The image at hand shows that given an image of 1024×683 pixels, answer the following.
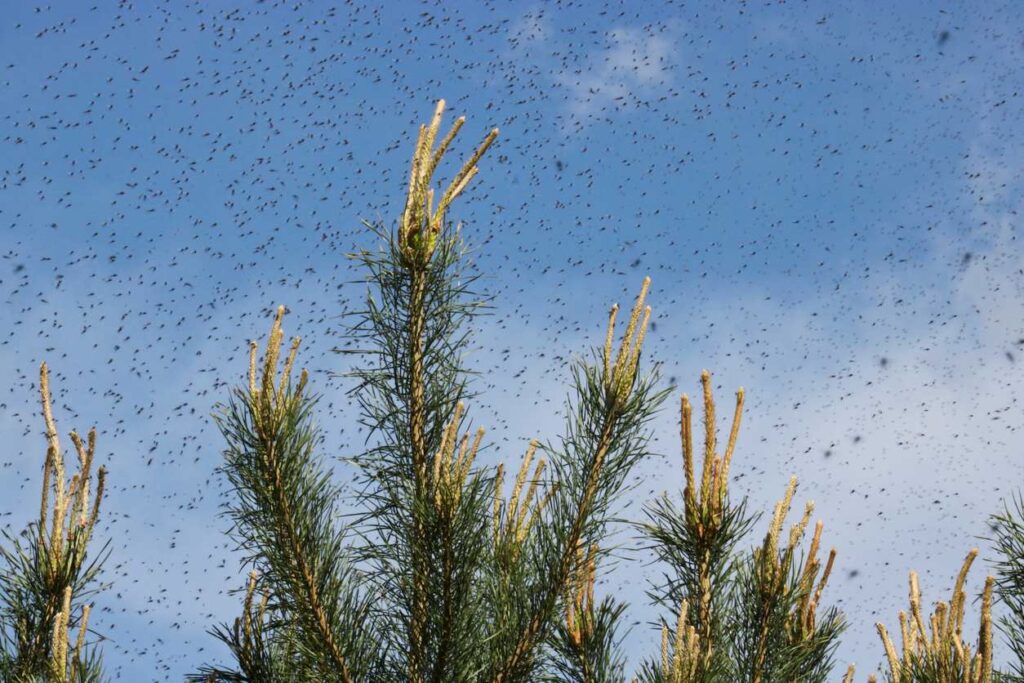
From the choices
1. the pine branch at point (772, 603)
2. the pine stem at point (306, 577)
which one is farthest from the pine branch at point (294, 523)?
the pine branch at point (772, 603)

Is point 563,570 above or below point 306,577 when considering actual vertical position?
above

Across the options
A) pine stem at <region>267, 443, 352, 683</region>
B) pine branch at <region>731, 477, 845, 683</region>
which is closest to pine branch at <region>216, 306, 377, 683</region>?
pine stem at <region>267, 443, 352, 683</region>

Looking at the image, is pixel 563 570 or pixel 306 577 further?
pixel 563 570

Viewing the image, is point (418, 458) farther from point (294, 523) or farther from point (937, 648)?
point (937, 648)

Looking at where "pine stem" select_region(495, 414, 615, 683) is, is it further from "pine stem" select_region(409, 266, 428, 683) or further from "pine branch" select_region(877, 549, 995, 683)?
"pine branch" select_region(877, 549, 995, 683)

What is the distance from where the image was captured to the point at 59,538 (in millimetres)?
4398

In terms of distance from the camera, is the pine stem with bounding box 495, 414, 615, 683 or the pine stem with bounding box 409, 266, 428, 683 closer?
the pine stem with bounding box 409, 266, 428, 683

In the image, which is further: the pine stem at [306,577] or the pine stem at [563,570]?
the pine stem at [563,570]

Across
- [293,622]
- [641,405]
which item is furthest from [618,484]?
[293,622]

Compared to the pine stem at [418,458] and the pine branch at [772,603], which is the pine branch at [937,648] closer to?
the pine branch at [772,603]

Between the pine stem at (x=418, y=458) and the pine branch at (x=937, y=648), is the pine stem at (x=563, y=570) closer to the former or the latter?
the pine stem at (x=418, y=458)

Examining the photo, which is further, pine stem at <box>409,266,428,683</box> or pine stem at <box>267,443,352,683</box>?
pine stem at <box>409,266,428,683</box>

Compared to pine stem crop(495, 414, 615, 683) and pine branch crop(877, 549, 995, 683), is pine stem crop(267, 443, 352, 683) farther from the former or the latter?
pine branch crop(877, 549, 995, 683)

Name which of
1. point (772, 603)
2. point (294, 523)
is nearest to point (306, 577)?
point (294, 523)
